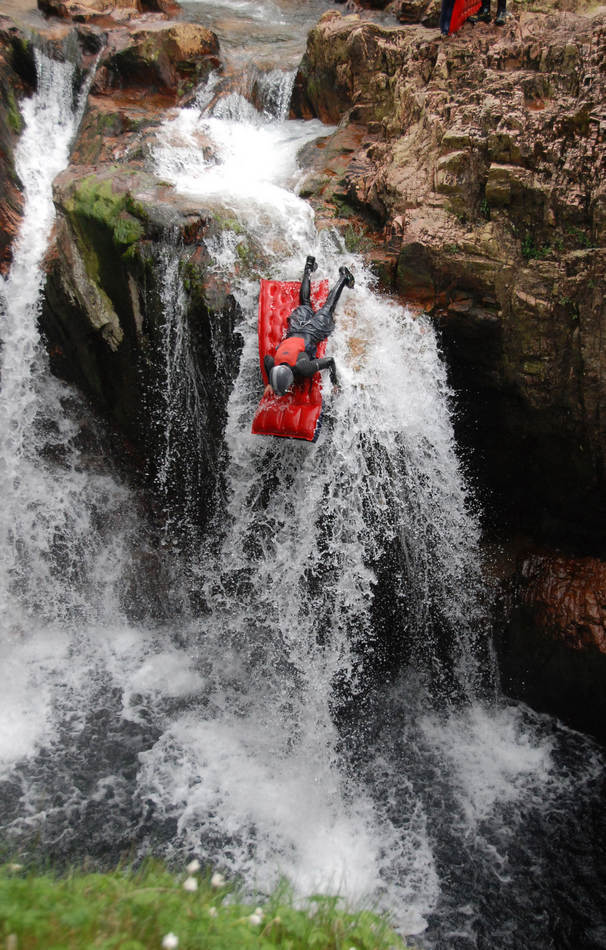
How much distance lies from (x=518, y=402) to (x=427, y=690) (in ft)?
10.2

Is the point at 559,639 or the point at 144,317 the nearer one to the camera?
the point at 559,639

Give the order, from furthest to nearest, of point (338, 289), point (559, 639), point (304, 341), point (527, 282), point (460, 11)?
1. point (460, 11)
2. point (338, 289)
3. point (559, 639)
4. point (527, 282)
5. point (304, 341)

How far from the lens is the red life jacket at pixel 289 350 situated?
4883 mm

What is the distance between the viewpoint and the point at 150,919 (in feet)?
6.59

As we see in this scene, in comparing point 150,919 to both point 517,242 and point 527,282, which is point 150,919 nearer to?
point 527,282

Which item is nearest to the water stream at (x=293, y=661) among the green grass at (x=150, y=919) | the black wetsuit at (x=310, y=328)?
the black wetsuit at (x=310, y=328)

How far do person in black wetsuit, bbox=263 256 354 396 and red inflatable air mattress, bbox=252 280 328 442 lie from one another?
0.12 meters

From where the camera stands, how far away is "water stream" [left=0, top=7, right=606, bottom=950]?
14.2 feet

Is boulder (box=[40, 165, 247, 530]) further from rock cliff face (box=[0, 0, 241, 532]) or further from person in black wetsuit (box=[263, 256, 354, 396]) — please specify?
person in black wetsuit (box=[263, 256, 354, 396])

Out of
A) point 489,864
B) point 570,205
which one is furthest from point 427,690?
point 570,205

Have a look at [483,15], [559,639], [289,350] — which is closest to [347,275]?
[289,350]

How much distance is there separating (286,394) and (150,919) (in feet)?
13.1

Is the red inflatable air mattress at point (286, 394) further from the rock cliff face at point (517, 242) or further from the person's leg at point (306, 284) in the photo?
the rock cliff face at point (517, 242)

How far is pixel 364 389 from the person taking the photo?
5.41m
